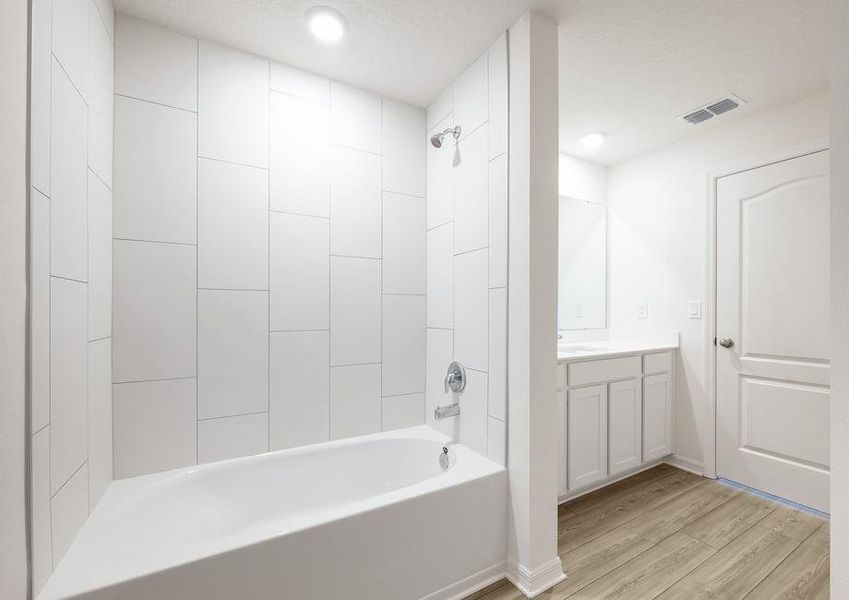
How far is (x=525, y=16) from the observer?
1.57 metres

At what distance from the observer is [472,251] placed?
73.7 inches

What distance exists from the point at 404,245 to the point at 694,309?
2.11 metres

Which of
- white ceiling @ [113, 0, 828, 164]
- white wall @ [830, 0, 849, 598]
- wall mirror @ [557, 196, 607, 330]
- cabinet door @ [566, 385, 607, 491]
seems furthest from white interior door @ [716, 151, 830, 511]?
white wall @ [830, 0, 849, 598]

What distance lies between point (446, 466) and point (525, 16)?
6.76 ft

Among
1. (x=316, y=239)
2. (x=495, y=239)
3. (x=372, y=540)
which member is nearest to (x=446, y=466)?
(x=372, y=540)

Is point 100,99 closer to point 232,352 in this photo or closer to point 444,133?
point 232,352

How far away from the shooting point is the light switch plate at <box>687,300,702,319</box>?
2.60 meters

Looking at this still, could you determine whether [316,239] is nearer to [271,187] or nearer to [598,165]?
[271,187]

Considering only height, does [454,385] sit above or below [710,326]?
below

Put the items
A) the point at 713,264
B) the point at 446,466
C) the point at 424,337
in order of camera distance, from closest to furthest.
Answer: the point at 446,466 → the point at 424,337 → the point at 713,264

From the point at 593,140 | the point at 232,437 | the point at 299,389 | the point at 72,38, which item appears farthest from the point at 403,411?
the point at 593,140

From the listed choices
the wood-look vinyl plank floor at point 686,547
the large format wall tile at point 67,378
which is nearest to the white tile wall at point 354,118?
the large format wall tile at point 67,378

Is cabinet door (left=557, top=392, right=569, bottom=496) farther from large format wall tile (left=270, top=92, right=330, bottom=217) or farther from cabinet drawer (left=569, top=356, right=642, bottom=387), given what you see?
large format wall tile (left=270, top=92, right=330, bottom=217)

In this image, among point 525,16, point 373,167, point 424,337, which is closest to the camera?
point 525,16
